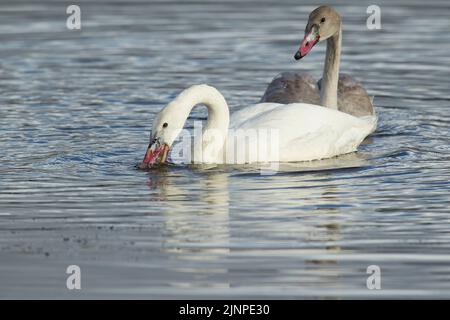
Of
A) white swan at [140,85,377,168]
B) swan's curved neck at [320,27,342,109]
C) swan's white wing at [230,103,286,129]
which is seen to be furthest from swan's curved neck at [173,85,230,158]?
swan's curved neck at [320,27,342,109]

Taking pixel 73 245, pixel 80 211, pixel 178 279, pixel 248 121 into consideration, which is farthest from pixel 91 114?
pixel 178 279

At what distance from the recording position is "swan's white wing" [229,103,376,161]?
14227mm

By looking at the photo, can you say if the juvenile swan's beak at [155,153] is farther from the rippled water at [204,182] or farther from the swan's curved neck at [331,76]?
the swan's curved neck at [331,76]

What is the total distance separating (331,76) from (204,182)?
14.6 ft

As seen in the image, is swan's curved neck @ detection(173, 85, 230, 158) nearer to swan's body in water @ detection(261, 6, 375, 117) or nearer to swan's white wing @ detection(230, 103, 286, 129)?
swan's white wing @ detection(230, 103, 286, 129)

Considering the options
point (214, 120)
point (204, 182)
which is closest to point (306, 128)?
point (214, 120)

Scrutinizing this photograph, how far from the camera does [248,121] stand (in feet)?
47.7

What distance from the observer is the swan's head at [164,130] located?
13.2 meters

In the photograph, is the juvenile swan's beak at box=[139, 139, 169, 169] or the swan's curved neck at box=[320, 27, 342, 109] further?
the swan's curved neck at box=[320, 27, 342, 109]

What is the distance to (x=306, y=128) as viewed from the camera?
14.5 m

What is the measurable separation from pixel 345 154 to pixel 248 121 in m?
1.39

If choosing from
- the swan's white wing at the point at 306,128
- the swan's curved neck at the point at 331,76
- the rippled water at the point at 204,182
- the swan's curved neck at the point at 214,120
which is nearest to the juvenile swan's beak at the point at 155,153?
the rippled water at the point at 204,182

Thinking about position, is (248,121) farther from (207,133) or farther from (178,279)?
(178,279)

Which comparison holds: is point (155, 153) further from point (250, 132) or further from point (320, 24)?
point (320, 24)
